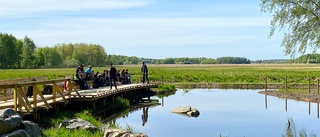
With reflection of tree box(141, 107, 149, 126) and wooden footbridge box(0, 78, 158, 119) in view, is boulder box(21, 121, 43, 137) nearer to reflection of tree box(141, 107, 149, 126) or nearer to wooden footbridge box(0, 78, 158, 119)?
wooden footbridge box(0, 78, 158, 119)

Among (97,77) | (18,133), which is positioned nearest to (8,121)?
(18,133)

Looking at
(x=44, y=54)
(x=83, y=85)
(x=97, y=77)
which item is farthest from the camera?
(x=44, y=54)

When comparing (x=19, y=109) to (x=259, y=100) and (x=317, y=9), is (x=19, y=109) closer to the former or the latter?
(x=317, y=9)

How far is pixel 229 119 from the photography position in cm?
2284

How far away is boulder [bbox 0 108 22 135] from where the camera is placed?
37.2 ft

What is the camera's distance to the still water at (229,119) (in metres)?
18.7

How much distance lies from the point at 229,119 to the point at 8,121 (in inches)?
556

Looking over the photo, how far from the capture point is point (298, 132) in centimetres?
1781

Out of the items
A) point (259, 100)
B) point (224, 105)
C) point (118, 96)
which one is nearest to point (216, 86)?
point (259, 100)

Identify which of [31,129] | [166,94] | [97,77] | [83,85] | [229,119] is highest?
[97,77]

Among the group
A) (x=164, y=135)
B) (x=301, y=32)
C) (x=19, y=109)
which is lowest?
(x=164, y=135)

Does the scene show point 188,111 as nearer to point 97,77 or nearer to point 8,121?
point 97,77

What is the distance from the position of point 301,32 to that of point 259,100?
1615 cm

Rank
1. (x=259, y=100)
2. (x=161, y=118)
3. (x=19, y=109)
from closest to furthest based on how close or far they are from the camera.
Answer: (x=19, y=109) → (x=161, y=118) → (x=259, y=100)
